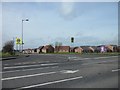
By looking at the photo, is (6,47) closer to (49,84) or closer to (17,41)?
(17,41)

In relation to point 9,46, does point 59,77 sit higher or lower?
lower

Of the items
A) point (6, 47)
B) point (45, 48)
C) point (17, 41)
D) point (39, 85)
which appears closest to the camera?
point (39, 85)

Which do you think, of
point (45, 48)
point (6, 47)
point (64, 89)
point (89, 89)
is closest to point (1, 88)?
point (64, 89)

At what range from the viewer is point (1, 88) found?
39.6 feet

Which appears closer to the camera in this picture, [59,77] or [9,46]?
[59,77]

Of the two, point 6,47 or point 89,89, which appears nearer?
point 89,89

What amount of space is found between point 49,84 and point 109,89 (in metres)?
2.68

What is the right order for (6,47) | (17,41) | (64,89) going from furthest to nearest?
(6,47)
(17,41)
(64,89)

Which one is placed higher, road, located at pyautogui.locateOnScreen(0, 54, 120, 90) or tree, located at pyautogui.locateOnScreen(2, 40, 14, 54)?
tree, located at pyautogui.locateOnScreen(2, 40, 14, 54)

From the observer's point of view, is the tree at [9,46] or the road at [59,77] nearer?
the road at [59,77]

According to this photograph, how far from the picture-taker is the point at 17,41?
67125 millimetres

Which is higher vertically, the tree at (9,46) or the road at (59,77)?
the tree at (9,46)

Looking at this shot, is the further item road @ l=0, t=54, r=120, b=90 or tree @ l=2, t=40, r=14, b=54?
tree @ l=2, t=40, r=14, b=54

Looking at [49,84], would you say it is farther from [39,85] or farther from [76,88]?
[76,88]
